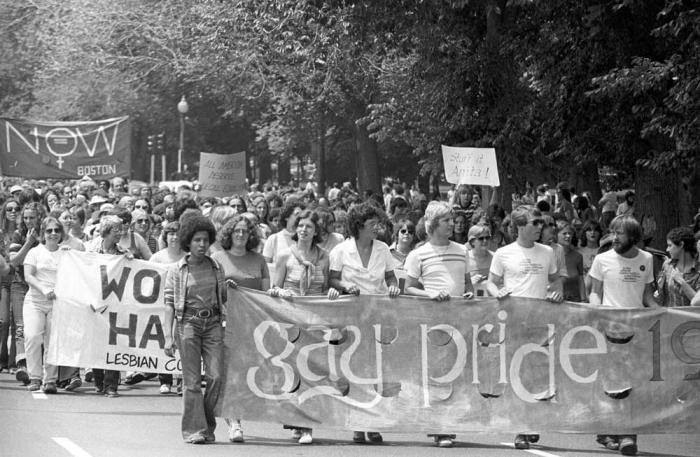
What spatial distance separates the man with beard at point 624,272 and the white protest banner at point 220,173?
12918mm

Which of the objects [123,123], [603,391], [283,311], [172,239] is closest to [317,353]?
[283,311]

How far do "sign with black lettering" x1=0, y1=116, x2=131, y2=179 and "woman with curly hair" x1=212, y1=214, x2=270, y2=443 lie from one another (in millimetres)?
12810

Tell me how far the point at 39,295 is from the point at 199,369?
3.77m

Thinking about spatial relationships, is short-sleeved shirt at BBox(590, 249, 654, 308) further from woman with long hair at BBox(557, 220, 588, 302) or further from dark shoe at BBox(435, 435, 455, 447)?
woman with long hair at BBox(557, 220, 588, 302)

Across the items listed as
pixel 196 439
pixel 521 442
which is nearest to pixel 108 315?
pixel 196 439

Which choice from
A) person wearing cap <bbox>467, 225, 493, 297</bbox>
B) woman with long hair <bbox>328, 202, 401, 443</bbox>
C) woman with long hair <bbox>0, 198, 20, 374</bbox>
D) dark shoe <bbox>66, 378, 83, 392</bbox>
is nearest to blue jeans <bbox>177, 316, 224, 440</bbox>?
woman with long hair <bbox>328, 202, 401, 443</bbox>

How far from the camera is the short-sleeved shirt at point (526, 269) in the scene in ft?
37.8

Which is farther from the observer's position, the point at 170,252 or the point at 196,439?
the point at 170,252

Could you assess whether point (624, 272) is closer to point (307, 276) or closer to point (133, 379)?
point (307, 276)

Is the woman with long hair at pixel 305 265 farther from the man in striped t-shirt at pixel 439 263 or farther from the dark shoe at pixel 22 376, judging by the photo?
the dark shoe at pixel 22 376

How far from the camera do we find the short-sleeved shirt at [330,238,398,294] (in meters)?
11.5

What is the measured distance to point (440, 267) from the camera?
11391 millimetres

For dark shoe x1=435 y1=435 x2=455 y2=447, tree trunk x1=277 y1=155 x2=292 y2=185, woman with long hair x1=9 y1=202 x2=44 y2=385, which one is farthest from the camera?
tree trunk x1=277 y1=155 x2=292 y2=185

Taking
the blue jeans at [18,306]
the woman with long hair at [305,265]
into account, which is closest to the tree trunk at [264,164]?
the blue jeans at [18,306]
